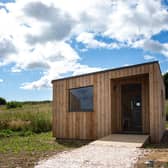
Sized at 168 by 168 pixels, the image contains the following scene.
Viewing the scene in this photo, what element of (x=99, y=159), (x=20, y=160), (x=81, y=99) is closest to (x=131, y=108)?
(x=81, y=99)

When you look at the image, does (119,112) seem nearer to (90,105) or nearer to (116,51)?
(90,105)

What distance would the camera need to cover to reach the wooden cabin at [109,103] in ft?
27.2

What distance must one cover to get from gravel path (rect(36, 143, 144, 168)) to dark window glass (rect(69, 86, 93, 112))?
2.84 meters

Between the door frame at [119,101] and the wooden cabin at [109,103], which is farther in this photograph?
the door frame at [119,101]

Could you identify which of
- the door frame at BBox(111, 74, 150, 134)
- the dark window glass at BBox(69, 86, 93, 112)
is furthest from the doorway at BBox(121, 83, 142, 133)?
the dark window glass at BBox(69, 86, 93, 112)

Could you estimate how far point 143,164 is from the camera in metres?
4.70

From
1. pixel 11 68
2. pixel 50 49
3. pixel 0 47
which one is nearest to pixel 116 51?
pixel 50 49

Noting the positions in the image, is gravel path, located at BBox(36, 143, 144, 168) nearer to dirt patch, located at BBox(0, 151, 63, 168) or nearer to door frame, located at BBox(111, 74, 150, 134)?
dirt patch, located at BBox(0, 151, 63, 168)

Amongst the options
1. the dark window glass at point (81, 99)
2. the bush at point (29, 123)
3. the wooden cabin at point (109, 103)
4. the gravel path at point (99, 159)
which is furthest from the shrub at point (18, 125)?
the gravel path at point (99, 159)

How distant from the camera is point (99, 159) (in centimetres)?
521

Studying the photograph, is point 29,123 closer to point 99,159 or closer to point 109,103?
point 109,103

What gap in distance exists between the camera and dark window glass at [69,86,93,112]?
926 cm

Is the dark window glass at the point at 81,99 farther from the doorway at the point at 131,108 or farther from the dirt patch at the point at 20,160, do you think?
the dirt patch at the point at 20,160

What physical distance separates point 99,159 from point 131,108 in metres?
5.59
